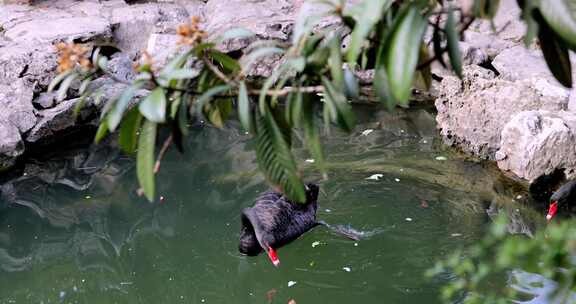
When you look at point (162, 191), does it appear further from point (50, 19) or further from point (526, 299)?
point (50, 19)

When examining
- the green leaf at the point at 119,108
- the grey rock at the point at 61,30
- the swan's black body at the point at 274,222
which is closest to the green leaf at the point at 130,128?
the green leaf at the point at 119,108

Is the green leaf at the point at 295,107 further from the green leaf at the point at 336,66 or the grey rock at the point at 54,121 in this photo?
the grey rock at the point at 54,121

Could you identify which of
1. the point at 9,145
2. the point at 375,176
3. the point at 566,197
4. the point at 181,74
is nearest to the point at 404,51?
the point at 181,74

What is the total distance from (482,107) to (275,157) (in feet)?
14.6

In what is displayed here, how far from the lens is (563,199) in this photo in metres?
4.64

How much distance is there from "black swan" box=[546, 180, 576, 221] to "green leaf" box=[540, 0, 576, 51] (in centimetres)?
351

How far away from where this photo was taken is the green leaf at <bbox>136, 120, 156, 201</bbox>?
1.59 meters

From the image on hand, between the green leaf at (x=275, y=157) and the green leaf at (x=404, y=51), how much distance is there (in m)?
0.36

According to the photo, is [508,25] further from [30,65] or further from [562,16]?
[562,16]

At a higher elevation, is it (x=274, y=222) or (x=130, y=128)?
(x=130, y=128)

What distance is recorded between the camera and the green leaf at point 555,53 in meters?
1.53

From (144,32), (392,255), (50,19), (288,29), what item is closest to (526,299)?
(392,255)

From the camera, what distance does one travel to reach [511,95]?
570 centimetres

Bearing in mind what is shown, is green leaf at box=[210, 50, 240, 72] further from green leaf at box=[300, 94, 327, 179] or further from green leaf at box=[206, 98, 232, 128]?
green leaf at box=[300, 94, 327, 179]
